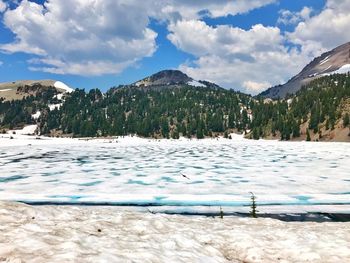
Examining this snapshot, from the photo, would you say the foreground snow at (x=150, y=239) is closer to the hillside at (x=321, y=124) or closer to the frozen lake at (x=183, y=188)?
the frozen lake at (x=183, y=188)

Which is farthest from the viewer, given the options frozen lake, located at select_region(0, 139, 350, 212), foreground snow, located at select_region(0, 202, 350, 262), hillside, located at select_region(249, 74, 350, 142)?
hillside, located at select_region(249, 74, 350, 142)

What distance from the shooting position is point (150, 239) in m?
9.89

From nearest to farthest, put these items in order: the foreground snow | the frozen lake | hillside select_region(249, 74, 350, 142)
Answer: the foreground snow, the frozen lake, hillside select_region(249, 74, 350, 142)

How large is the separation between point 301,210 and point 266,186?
25.1 feet

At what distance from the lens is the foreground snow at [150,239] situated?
26.0ft

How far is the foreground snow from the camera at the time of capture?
7922 mm

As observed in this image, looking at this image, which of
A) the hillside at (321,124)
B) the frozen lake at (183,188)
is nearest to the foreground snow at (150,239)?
the frozen lake at (183,188)

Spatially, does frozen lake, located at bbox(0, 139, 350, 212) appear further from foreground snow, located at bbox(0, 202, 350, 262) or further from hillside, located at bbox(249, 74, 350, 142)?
hillside, located at bbox(249, 74, 350, 142)

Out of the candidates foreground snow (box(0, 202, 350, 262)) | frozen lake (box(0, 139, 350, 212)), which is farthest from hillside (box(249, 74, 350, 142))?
foreground snow (box(0, 202, 350, 262))

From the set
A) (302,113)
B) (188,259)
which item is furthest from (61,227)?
(302,113)

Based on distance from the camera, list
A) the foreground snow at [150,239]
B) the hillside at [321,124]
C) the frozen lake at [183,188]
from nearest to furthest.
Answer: the foreground snow at [150,239] → the frozen lake at [183,188] → the hillside at [321,124]

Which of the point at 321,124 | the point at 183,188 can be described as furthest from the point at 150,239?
the point at 321,124

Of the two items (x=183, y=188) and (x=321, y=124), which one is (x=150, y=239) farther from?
(x=321, y=124)

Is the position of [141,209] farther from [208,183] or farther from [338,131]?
[338,131]
